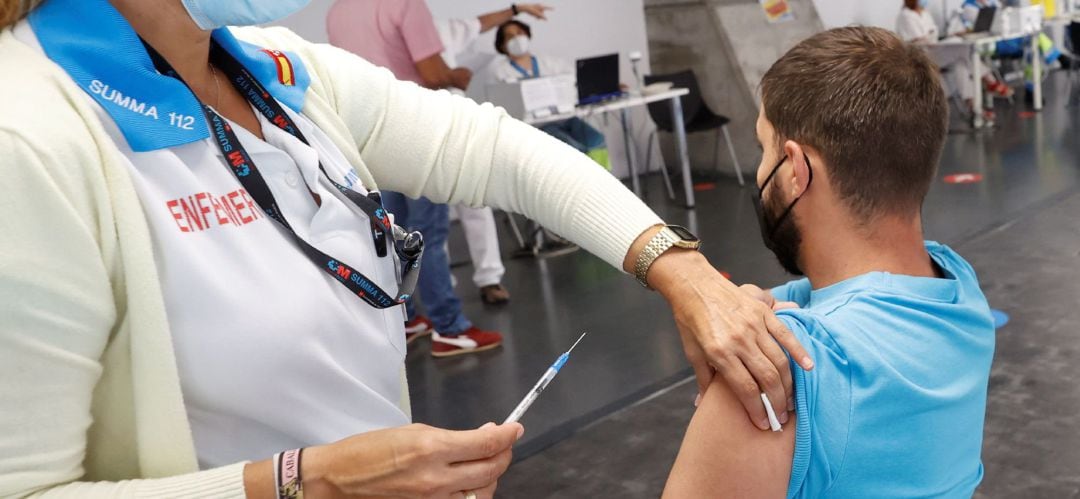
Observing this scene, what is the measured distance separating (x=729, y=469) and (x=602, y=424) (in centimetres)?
191

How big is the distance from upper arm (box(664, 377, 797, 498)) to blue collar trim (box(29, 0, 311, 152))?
595mm

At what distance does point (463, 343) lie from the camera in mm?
3650

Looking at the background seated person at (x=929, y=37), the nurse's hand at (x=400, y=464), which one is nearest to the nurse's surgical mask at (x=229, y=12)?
the nurse's hand at (x=400, y=464)

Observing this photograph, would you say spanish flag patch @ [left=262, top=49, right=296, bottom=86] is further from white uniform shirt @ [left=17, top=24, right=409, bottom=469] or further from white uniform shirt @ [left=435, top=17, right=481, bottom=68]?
white uniform shirt @ [left=435, top=17, right=481, bottom=68]

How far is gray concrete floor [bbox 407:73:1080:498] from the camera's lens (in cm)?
257

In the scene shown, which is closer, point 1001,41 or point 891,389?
point 891,389

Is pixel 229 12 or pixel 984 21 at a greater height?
pixel 229 12

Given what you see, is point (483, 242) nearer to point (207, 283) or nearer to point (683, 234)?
point (683, 234)

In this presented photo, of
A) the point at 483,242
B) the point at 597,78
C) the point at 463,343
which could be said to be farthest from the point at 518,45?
the point at 463,343

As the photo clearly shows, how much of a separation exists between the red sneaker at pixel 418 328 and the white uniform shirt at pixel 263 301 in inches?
114

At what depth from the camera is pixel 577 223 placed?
116 centimetres

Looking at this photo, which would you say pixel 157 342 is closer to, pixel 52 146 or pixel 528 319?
pixel 52 146

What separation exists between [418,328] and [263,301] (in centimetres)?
311

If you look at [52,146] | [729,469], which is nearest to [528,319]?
[729,469]
